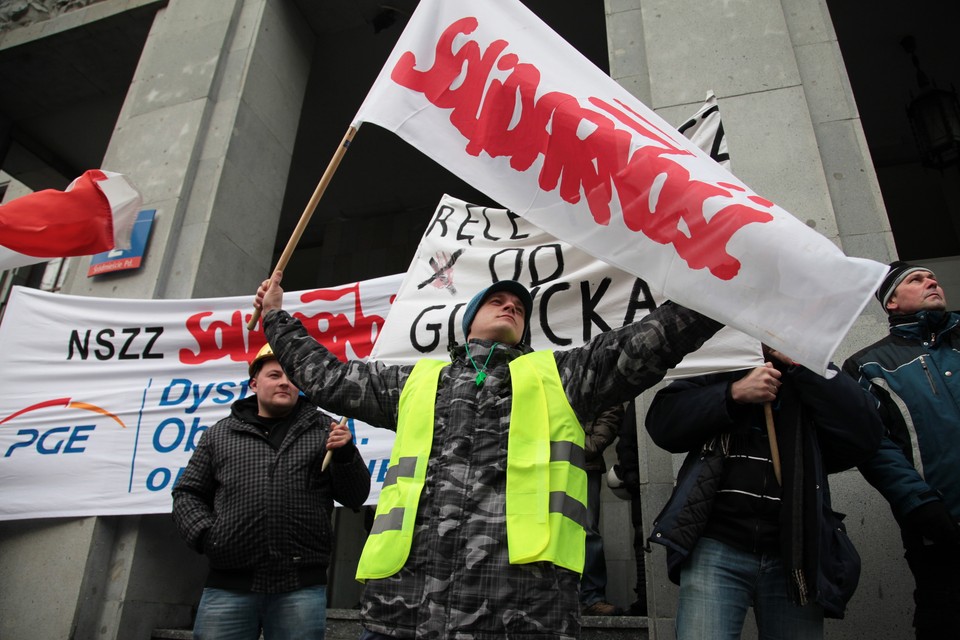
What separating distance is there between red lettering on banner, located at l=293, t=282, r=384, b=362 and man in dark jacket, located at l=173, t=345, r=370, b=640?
1.17 meters

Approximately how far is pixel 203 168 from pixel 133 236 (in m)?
0.79

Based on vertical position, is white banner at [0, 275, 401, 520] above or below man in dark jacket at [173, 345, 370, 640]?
above

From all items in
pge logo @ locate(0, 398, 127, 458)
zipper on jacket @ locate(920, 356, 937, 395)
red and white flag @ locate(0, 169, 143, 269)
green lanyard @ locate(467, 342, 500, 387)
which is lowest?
green lanyard @ locate(467, 342, 500, 387)

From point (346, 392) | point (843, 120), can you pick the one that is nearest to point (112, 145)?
point (346, 392)

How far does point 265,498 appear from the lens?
3.36 metres

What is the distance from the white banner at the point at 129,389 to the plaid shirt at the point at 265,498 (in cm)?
107

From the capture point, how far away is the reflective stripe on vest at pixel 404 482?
86.2 inches

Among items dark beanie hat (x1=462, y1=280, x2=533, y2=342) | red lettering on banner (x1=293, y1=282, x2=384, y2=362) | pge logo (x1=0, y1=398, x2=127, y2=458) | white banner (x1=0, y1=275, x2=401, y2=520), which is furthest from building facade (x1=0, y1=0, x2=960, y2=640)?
dark beanie hat (x1=462, y1=280, x2=533, y2=342)

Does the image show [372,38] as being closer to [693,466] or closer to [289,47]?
[289,47]

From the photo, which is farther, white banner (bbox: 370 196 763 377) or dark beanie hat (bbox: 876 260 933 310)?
white banner (bbox: 370 196 763 377)

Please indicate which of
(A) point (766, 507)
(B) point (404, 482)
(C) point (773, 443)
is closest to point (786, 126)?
(C) point (773, 443)

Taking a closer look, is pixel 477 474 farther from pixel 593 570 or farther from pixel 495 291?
pixel 593 570

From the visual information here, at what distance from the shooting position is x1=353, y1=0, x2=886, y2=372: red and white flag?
218 cm

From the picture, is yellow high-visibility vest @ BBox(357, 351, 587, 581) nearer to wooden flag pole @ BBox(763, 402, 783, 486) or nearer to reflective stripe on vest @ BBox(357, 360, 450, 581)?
reflective stripe on vest @ BBox(357, 360, 450, 581)
